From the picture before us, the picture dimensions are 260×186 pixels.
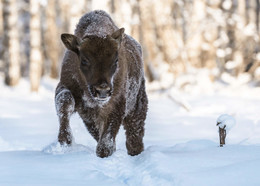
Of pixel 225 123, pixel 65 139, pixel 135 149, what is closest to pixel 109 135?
pixel 65 139

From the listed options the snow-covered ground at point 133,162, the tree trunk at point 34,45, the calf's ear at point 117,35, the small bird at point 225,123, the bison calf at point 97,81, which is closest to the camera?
the snow-covered ground at point 133,162

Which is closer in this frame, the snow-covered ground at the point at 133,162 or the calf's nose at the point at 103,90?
the snow-covered ground at the point at 133,162

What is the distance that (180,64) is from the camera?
17797 mm

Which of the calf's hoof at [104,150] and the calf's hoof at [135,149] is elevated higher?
the calf's hoof at [104,150]

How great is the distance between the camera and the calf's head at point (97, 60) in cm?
459

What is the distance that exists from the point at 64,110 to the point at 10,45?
42.4ft

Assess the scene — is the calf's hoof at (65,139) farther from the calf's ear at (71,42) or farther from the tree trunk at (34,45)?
the tree trunk at (34,45)

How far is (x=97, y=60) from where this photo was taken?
4.79 metres

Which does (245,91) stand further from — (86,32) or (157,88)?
(86,32)

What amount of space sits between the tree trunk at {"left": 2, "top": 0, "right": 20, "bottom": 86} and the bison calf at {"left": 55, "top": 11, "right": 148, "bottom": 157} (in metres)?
12.0

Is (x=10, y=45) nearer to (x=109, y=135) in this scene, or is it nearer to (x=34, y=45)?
(x=34, y=45)

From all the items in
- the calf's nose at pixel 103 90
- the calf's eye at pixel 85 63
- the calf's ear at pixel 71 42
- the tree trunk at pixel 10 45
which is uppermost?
the calf's ear at pixel 71 42

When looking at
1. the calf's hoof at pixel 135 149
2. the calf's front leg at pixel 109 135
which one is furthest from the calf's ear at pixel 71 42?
the calf's hoof at pixel 135 149

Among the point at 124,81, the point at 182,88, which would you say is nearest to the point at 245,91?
the point at 182,88
